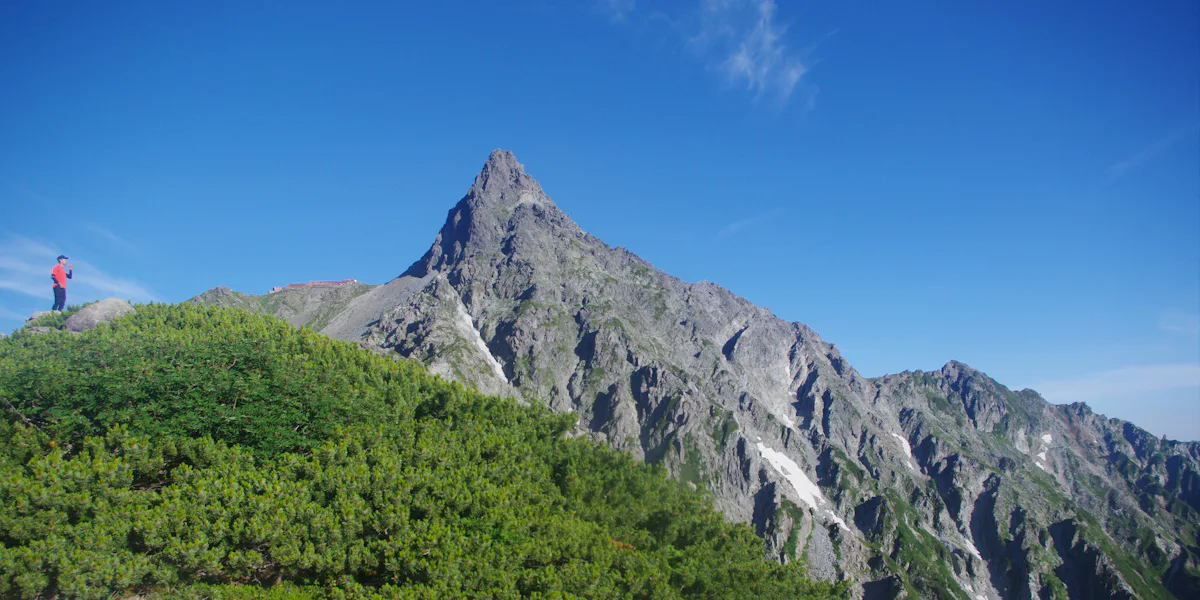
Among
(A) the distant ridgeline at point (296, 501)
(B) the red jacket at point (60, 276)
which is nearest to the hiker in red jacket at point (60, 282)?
(B) the red jacket at point (60, 276)

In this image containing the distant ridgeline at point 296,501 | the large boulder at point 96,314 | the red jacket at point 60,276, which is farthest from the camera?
the red jacket at point 60,276

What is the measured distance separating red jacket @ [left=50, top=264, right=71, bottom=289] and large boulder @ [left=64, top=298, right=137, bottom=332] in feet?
47.7

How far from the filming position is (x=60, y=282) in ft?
446

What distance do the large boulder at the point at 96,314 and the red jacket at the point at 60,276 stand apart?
1454cm

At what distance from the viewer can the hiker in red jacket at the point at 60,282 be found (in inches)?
5281

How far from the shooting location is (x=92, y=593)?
31.7 meters

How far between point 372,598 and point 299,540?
20.9 feet

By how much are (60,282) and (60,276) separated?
1596 mm

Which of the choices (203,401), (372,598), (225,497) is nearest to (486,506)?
(372,598)

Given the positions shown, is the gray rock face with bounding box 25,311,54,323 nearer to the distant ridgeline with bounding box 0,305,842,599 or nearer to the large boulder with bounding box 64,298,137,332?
the large boulder with bounding box 64,298,137,332

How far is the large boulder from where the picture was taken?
12019 cm

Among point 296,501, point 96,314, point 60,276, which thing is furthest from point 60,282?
point 296,501

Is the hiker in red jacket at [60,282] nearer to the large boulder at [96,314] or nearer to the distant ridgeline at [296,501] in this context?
the large boulder at [96,314]

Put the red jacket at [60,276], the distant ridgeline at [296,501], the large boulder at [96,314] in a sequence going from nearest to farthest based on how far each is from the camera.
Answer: the distant ridgeline at [296,501] < the large boulder at [96,314] < the red jacket at [60,276]
